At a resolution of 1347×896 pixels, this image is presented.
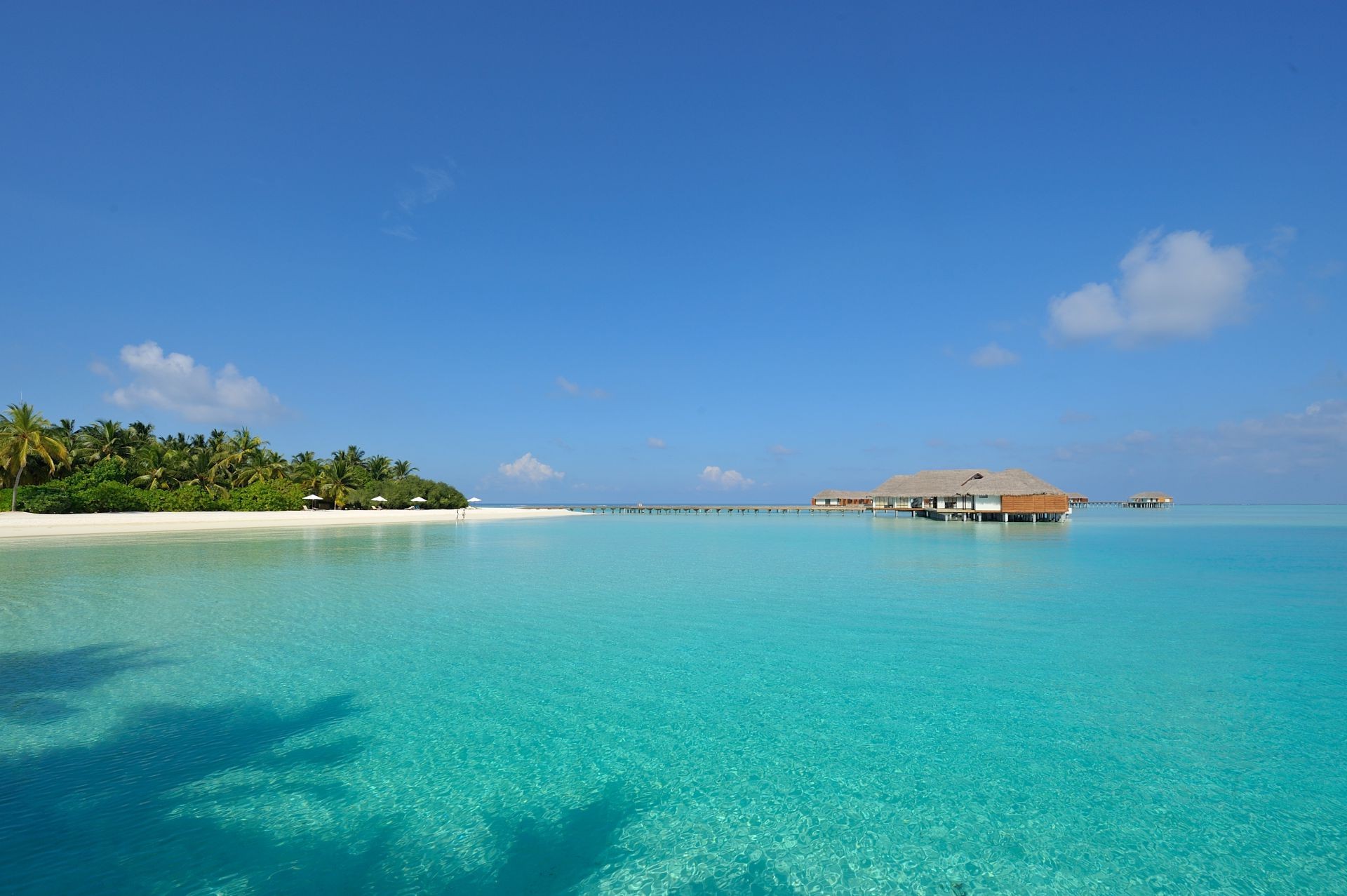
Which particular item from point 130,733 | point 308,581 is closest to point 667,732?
point 130,733

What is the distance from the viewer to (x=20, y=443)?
3666cm

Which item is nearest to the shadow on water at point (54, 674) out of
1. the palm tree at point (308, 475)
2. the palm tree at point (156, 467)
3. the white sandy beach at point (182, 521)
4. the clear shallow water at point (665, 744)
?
the clear shallow water at point (665, 744)

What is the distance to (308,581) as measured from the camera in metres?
18.3

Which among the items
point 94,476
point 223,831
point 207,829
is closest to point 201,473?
point 94,476

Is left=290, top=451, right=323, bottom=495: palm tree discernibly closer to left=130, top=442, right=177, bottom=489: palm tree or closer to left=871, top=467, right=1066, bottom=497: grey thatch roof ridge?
left=130, top=442, right=177, bottom=489: palm tree

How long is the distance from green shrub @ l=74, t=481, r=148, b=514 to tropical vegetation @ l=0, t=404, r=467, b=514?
0.05 m

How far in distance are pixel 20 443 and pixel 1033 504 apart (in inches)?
2876

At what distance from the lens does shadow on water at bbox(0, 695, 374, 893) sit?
4328 millimetres

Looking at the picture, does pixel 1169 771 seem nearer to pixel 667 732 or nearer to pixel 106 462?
pixel 667 732

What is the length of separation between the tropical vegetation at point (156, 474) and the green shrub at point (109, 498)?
5 centimetres

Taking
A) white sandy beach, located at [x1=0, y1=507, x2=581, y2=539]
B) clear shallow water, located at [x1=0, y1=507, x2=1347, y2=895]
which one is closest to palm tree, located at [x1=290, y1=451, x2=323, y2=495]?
white sandy beach, located at [x1=0, y1=507, x2=581, y2=539]

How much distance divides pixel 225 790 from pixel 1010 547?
114 ft

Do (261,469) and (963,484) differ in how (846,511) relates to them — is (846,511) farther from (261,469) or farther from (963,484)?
(261,469)

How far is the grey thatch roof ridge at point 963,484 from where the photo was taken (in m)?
56.9
